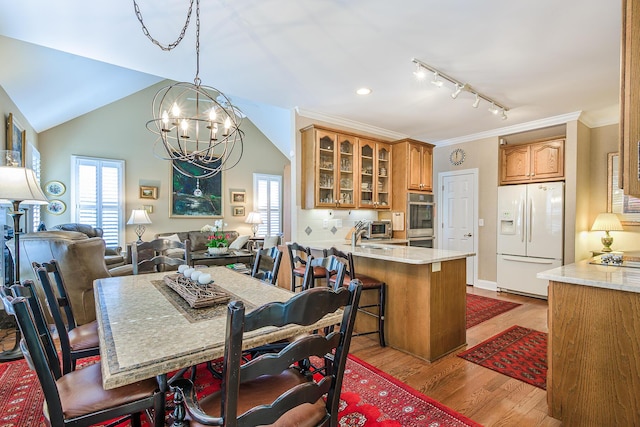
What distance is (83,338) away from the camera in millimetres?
1855

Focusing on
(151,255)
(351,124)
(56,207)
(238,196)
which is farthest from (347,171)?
(56,207)

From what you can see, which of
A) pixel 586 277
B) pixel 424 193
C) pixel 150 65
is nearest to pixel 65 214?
pixel 150 65

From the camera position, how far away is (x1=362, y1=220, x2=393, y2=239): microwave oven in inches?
185

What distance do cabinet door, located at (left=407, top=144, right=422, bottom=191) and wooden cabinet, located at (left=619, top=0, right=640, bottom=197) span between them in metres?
3.67

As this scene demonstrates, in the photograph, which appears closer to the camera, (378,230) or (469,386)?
(469,386)

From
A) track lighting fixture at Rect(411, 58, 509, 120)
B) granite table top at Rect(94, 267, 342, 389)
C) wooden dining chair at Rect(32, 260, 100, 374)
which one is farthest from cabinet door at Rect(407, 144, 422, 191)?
wooden dining chair at Rect(32, 260, 100, 374)

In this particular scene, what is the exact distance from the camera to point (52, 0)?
2.08m

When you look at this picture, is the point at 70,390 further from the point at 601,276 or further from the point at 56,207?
the point at 56,207

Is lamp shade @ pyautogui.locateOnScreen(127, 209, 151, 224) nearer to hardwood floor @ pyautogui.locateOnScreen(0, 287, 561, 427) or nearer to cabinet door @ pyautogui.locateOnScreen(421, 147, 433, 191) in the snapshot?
hardwood floor @ pyautogui.locateOnScreen(0, 287, 561, 427)

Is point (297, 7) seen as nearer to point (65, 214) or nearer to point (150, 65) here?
point (150, 65)

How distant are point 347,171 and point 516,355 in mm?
2890

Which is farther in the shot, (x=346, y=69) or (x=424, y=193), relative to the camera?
(x=424, y=193)

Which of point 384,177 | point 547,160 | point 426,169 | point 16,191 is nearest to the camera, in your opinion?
point 16,191

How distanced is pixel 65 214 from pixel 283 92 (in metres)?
4.98
